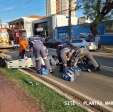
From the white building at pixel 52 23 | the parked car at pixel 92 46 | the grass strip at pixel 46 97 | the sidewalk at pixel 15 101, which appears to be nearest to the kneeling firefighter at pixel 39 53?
the grass strip at pixel 46 97

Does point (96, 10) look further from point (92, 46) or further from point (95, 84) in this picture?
point (95, 84)

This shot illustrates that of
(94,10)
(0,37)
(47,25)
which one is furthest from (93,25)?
(47,25)

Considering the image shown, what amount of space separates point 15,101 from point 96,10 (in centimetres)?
3027

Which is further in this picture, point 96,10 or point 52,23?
point 52,23

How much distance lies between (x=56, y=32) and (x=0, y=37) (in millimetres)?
25920

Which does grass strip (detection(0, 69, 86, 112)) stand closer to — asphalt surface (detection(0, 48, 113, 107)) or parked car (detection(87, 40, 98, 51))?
asphalt surface (detection(0, 48, 113, 107))

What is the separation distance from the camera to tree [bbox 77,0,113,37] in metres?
37.0

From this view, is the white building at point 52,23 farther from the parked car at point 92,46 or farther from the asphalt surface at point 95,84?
the asphalt surface at point 95,84

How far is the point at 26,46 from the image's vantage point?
23391mm

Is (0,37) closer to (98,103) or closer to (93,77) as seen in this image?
(93,77)

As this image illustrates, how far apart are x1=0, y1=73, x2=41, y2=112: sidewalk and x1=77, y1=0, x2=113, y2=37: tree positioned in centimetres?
2735

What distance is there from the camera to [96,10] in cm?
3781

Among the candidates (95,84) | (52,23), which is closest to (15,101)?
(95,84)

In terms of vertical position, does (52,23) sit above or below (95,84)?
above
